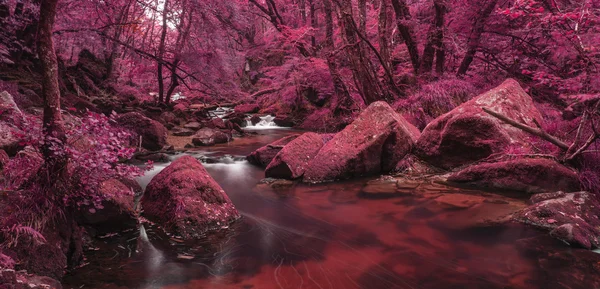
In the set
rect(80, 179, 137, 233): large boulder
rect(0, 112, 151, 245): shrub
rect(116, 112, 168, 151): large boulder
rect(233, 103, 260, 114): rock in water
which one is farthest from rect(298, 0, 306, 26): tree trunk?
rect(0, 112, 151, 245): shrub

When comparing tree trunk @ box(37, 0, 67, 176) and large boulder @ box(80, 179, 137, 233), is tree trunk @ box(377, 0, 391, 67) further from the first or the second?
tree trunk @ box(37, 0, 67, 176)

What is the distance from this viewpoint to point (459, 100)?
32.4 ft

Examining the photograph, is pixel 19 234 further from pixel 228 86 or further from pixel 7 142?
pixel 228 86

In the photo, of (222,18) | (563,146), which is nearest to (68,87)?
(222,18)

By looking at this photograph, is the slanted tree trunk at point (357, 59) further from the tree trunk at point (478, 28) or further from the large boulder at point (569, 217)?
the large boulder at point (569, 217)

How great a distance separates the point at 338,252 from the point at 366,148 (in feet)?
11.1

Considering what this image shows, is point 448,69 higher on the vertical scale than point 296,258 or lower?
higher

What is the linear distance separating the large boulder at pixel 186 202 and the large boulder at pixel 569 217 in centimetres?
428

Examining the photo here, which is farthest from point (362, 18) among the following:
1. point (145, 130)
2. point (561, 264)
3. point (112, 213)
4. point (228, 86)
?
point (112, 213)

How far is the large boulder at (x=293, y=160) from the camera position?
7.03 meters

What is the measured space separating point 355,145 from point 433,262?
3.71 meters

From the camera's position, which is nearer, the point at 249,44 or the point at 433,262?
the point at 433,262

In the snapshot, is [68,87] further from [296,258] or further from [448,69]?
[448,69]

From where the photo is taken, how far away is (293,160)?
7.12 metres
